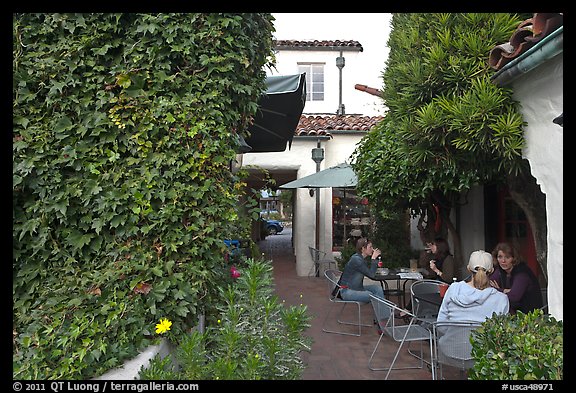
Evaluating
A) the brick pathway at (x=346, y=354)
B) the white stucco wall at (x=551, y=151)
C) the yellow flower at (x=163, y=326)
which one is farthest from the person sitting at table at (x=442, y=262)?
the yellow flower at (x=163, y=326)

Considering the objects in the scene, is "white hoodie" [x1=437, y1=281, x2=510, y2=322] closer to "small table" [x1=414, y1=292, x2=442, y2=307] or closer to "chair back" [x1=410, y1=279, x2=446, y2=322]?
"chair back" [x1=410, y1=279, x2=446, y2=322]

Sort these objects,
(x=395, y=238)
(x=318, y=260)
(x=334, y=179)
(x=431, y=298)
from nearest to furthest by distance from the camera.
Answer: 1. (x=431, y=298)
2. (x=334, y=179)
3. (x=318, y=260)
4. (x=395, y=238)

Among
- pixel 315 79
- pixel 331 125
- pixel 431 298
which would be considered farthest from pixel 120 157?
pixel 315 79

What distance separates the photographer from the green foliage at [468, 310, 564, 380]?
242cm

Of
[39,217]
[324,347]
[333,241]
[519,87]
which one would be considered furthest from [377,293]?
[333,241]

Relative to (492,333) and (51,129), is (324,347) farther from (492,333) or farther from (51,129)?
(51,129)

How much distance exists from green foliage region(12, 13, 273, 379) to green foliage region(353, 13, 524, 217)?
213 cm

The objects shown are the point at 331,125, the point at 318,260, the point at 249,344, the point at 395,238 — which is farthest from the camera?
the point at 331,125

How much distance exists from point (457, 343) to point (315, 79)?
1198cm

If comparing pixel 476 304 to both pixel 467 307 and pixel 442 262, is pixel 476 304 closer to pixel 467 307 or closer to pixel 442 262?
pixel 467 307

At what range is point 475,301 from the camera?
3.77 metres

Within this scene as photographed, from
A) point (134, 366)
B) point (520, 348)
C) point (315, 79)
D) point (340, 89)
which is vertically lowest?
point (134, 366)

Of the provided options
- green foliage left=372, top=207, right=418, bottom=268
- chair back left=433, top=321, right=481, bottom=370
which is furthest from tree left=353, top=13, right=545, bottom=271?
green foliage left=372, top=207, right=418, bottom=268

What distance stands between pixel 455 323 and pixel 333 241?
24.1ft
